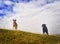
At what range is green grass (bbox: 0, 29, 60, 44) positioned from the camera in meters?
5.01

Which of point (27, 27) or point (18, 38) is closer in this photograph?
point (18, 38)

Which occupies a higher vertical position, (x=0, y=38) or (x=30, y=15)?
(x=30, y=15)

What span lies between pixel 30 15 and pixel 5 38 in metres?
1.14

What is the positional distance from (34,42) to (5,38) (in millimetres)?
775

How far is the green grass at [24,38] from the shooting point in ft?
16.4

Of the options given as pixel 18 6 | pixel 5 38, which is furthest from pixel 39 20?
pixel 5 38

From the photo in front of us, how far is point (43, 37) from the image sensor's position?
17.3ft

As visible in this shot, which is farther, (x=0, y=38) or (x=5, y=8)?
(x=5, y=8)

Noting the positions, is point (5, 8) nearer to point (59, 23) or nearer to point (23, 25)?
point (23, 25)

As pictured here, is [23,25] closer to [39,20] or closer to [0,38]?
[39,20]

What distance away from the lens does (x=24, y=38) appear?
203 inches

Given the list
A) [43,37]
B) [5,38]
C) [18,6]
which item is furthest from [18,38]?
[18,6]

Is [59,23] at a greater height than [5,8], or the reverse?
[5,8]

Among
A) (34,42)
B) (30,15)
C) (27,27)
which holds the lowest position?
(34,42)
